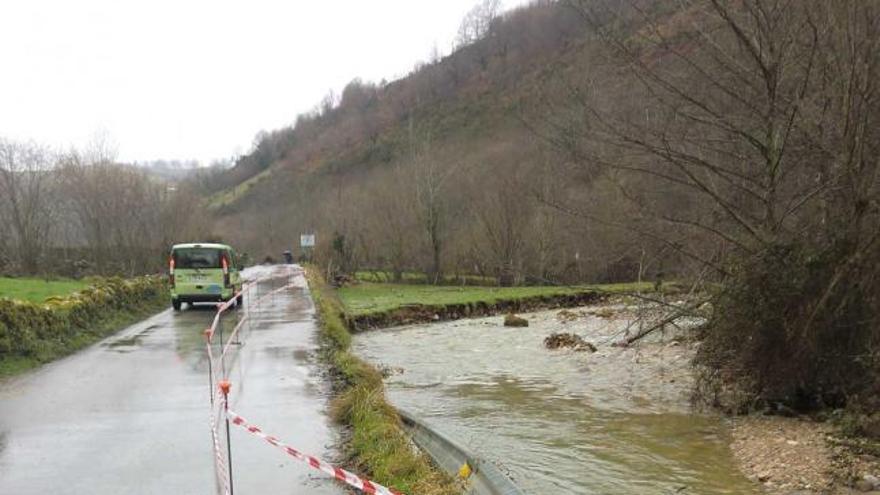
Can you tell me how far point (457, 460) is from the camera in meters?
7.59

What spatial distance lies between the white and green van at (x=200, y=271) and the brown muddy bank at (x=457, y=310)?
442cm

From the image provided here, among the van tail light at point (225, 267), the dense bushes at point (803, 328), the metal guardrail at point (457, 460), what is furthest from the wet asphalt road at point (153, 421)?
the van tail light at point (225, 267)

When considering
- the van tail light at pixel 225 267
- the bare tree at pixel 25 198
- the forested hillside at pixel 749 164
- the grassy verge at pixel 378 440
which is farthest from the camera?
the bare tree at pixel 25 198

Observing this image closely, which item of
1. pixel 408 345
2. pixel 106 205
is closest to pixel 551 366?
pixel 408 345

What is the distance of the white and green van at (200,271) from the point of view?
23078mm

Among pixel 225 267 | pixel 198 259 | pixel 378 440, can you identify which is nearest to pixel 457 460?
pixel 378 440

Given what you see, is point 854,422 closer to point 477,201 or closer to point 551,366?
point 551,366

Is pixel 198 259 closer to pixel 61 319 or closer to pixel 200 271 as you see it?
pixel 200 271

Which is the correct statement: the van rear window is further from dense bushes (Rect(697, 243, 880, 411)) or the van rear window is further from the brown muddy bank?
dense bushes (Rect(697, 243, 880, 411))

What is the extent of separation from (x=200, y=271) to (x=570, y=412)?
50.5 ft

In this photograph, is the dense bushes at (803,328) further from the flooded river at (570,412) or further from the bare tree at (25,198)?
the bare tree at (25,198)

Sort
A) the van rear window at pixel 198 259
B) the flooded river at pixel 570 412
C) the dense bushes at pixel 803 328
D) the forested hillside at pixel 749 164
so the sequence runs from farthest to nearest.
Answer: the van rear window at pixel 198 259 → the forested hillside at pixel 749 164 → the dense bushes at pixel 803 328 → the flooded river at pixel 570 412

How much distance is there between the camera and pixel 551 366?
16328 mm

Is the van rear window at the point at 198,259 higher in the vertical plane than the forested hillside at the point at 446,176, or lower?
lower
